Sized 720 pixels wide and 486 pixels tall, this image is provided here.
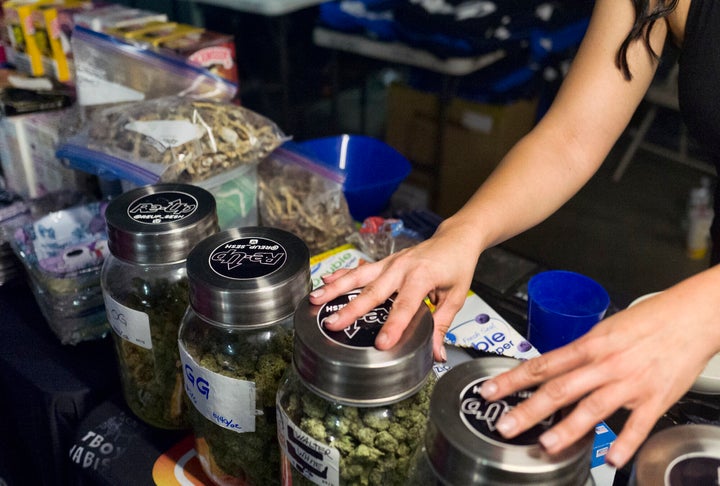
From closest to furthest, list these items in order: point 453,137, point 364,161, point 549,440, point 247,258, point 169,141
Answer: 1. point 549,440
2. point 247,258
3. point 169,141
4. point 364,161
5. point 453,137

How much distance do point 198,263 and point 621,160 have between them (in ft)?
10.9

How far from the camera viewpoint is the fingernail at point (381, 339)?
1.64 ft

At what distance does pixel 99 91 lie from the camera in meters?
1.16

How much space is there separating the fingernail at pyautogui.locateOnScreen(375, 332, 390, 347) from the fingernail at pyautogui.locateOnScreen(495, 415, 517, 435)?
115mm

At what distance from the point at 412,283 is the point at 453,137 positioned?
2.25 meters

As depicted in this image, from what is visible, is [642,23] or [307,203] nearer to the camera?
[642,23]

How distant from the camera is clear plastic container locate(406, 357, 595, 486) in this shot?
16.1 inches

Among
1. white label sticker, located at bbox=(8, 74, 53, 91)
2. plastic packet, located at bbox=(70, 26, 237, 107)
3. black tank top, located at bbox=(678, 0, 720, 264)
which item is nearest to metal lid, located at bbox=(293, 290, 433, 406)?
black tank top, located at bbox=(678, 0, 720, 264)

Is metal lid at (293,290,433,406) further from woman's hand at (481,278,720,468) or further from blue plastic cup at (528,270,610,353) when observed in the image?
blue plastic cup at (528,270,610,353)

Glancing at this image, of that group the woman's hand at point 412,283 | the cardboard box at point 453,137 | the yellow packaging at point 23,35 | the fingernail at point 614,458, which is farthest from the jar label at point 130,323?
the cardboard box at point 453,137

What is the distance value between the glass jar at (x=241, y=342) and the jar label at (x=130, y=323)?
0.07 meters

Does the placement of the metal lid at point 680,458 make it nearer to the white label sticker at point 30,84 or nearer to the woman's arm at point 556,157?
the woman's arm at point 556,157

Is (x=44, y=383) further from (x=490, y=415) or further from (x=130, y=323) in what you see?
(x=490, y=415)

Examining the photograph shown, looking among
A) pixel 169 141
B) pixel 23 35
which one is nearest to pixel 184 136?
pixel 169 141
